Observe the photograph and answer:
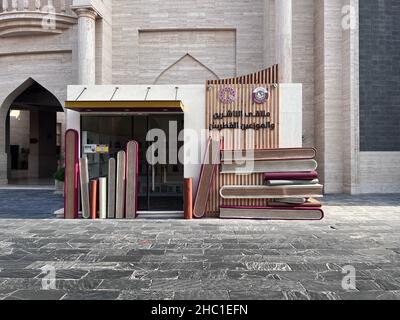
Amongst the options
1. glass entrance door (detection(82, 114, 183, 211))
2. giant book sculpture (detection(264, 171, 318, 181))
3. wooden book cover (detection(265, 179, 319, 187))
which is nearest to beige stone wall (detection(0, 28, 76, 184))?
glass entrance door (detection(82, 114, 183, 211))

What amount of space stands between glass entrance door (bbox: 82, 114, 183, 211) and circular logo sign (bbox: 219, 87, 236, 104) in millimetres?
1582

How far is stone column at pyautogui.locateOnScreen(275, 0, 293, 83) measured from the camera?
14734mm

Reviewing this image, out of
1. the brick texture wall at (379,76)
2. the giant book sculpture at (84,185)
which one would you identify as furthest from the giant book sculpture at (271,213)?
the brick texture wall at (379,76)

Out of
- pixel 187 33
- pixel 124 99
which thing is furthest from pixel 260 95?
pixel 187 33

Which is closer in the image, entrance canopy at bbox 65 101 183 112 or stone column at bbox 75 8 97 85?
entrance canopy at bbox 65 101 183 112

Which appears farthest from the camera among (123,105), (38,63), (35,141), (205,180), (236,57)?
(35,141)

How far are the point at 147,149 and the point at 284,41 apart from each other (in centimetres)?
713

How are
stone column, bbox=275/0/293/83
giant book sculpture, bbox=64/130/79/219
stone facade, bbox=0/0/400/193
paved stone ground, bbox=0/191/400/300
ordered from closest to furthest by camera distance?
paved stone ground, bbox=0/191/400/300 → giant book sculpture, bbox=64/130/79/219 → stone column, bbox=275/0/293/83 → stone facade, bbox=0/0/400/193

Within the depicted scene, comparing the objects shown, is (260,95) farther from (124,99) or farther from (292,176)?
(124,99)

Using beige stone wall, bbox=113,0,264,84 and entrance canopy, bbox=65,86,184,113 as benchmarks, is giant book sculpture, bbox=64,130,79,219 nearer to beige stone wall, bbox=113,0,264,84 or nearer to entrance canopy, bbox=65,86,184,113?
entrance canopy, bbox=65,86,184,113

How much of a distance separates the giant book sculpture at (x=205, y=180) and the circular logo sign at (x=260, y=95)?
1.69 meters

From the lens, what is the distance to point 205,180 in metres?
9.86

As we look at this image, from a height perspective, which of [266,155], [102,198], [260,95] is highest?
[260,95]

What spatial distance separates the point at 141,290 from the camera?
173 inches
